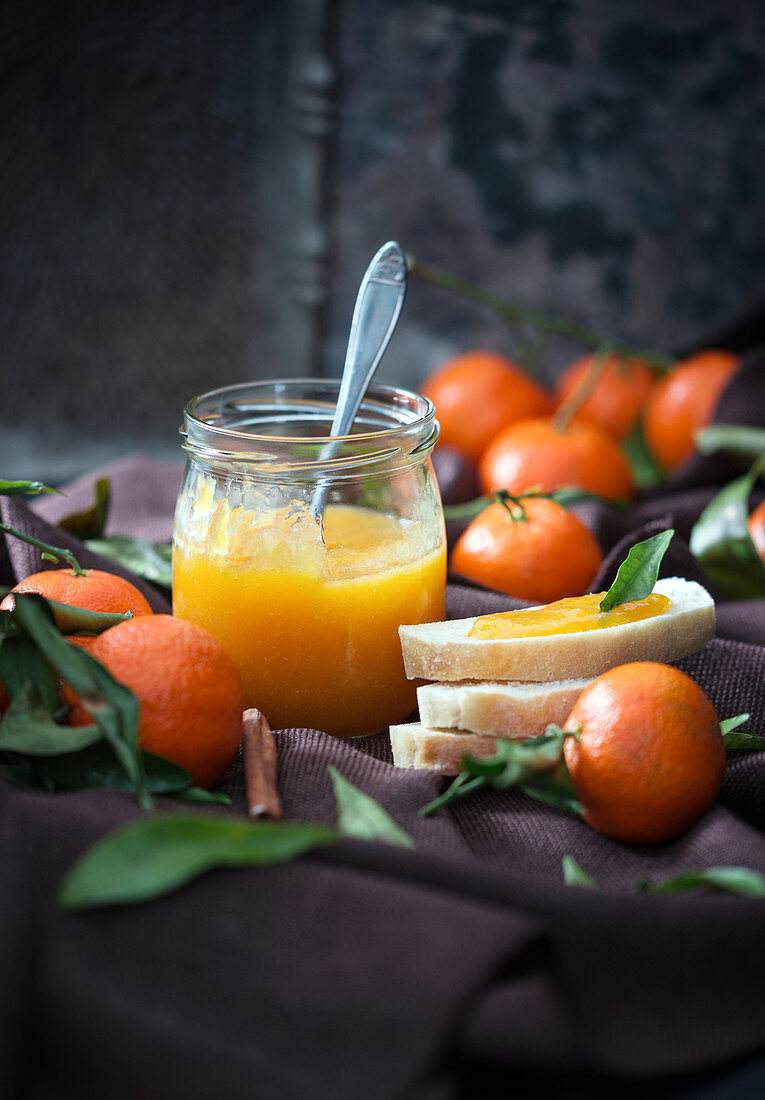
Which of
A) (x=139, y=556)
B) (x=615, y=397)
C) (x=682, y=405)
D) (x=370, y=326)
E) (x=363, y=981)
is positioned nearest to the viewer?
(x=363, y=981)

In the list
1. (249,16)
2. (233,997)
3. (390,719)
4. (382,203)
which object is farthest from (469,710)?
(249,16)

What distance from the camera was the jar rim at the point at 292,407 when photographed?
0.99 m

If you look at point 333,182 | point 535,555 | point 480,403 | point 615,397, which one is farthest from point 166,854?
point 333,182

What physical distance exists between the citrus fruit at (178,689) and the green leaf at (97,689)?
25mm

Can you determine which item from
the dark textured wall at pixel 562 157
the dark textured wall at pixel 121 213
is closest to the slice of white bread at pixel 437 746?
the dark textured wall at pixel 562 157

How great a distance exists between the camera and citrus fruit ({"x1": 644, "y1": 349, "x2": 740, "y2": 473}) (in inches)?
69.6

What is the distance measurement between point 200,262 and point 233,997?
2113 millimetres

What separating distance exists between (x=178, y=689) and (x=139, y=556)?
515mm

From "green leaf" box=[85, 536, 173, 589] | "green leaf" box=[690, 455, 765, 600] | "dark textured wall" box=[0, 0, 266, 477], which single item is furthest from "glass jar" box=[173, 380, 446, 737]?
"dark textured wall" box=[0, 0, 266, 477]

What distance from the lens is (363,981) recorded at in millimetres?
625

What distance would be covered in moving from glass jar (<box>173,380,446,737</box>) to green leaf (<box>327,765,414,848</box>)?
0.56ft

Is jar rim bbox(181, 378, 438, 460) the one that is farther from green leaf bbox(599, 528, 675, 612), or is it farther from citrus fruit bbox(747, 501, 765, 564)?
citrus fruit bbox(747, 501, 765, 564)

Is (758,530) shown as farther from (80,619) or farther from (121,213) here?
(121,213)

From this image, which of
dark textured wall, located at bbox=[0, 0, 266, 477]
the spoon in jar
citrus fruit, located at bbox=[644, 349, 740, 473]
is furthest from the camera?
dark textured wall, located at bbox=[0, 0, 266, 477]
